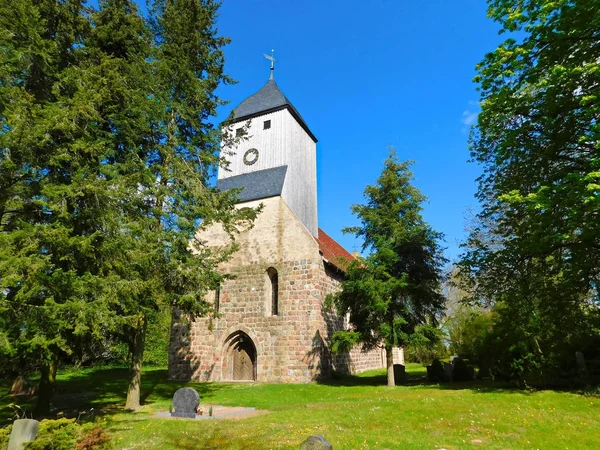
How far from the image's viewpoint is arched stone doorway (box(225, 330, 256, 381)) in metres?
17.8

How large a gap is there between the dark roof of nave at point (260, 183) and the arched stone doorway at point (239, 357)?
6869 millimetres

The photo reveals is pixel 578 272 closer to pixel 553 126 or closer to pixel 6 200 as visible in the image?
pixel 553 126

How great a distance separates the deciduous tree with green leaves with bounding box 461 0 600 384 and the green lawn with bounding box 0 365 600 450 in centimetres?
277

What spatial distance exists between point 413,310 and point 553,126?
780cm

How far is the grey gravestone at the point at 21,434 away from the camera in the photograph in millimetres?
5219

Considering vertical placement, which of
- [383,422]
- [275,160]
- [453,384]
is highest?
[275,160]

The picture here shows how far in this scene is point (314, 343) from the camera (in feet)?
53.4

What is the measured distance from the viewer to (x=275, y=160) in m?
20.6

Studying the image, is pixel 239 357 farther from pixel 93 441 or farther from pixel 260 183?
pixel 93 441

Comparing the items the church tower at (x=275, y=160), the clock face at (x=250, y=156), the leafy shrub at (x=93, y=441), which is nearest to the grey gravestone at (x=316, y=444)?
the leafy shrub at (x=93, y=441)

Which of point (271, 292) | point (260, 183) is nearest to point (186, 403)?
point (271, 292)

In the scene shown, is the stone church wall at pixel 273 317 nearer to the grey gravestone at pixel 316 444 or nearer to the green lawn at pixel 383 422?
the green lawn at pixel 383 422

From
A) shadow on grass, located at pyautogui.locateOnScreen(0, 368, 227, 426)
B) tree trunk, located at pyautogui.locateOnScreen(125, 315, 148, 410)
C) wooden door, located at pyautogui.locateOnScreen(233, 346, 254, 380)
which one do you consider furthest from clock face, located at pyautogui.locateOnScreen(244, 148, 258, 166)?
tree trunk, located at pyautogui.locateOnScreen(125, 315, 148, 410)

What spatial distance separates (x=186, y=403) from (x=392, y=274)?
9.09 metres
